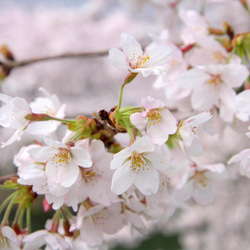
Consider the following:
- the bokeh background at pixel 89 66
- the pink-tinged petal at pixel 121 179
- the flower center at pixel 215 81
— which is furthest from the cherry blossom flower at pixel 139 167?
the bokeh background at pixel 89 66

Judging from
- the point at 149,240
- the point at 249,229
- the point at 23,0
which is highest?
the point at 23,0

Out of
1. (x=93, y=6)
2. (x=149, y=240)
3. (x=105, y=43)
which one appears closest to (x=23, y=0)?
(x=93, y=6)

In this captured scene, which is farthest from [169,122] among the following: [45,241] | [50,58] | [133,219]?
[50,58]

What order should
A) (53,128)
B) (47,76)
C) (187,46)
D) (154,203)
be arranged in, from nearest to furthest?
1. (53,128)
2. (154,203)
3. (187,46)
4. (47,76)

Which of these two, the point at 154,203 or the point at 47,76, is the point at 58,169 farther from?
the point at 47,76

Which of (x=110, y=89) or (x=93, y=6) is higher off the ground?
(x=93, y=6)

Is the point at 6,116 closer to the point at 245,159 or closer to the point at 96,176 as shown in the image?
the point at 96,176

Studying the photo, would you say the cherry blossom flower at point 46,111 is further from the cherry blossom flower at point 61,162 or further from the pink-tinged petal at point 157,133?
the pink-tinged petal at point 157,133
